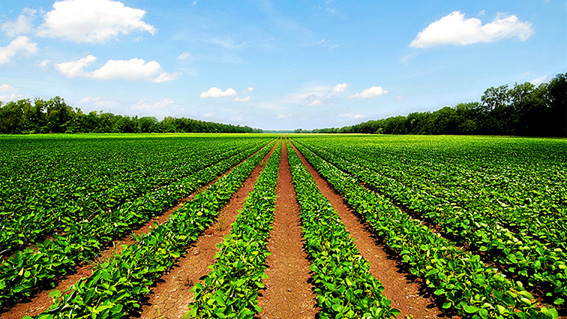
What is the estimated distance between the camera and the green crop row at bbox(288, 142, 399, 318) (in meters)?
3.40

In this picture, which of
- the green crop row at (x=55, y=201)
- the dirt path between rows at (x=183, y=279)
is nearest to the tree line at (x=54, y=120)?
the green crop row at (x=55, y=201)

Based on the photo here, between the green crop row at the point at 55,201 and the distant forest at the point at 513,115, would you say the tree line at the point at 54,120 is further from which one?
the distant forest at the point at 513,115

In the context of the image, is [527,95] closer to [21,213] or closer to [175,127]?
[21,213]

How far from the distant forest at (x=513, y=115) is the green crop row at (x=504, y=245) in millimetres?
92773

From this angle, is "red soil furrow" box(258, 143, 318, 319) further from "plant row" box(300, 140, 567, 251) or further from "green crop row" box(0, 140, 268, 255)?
"plant row" box(300, 140, 567, 251)

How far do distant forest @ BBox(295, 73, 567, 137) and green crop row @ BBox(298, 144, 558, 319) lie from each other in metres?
95.4

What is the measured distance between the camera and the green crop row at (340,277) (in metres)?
3.40

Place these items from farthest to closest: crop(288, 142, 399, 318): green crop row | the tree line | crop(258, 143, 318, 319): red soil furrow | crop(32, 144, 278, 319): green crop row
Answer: the tree line < crop(258, 143, 318, 319): red soil furrow < crop(288, 142, 399, 318): green crop row < crop(32, 144, 278, 319): green crop row

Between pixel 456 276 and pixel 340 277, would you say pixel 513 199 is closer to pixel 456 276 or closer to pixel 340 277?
pixel 456 276

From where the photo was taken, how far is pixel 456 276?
162 inches

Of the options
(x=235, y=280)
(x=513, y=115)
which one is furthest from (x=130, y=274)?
(x=513, y=115)

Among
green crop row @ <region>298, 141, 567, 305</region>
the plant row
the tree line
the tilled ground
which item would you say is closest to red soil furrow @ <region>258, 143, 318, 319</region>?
the tilled ground

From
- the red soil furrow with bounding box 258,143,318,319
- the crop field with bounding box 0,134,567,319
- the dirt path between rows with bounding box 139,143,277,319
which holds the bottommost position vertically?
the red soil furrow with bounding box 258,143,318,319

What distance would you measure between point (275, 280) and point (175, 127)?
153748 millimetres
